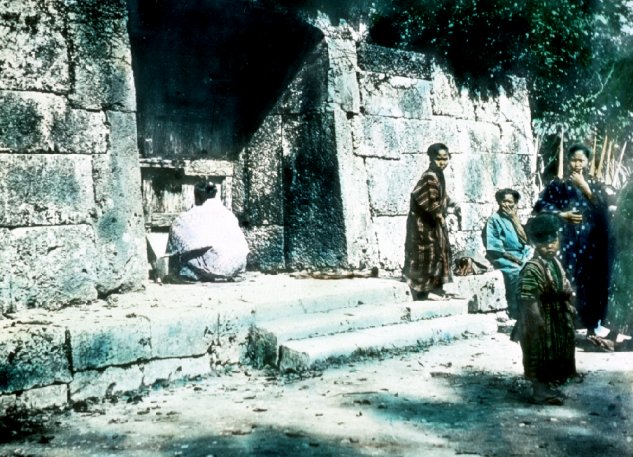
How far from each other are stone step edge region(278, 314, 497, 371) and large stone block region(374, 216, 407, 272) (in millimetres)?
1278

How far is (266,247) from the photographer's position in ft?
23.5

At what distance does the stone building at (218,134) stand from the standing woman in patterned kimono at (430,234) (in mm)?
703

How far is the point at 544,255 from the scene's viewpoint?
4.25 m

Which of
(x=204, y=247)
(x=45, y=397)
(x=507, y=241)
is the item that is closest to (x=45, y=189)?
(x=45, y=397)

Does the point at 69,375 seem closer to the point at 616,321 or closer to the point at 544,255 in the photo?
the point at 544,255

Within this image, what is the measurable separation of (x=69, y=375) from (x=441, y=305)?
3.64m

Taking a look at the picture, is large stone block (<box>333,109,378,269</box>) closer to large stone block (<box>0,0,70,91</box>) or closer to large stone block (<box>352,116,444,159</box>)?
large stone block (<box>352,116,444,159</box>)

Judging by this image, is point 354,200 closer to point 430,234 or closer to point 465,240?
point 430,234

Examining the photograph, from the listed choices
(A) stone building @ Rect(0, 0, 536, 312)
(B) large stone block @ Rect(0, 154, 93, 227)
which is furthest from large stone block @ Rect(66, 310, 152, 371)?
(B) large stone block @ Rect(0, 154, 93, 227)

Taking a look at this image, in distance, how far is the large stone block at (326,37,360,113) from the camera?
22.3 feet

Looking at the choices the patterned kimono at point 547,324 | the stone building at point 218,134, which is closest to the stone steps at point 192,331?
the stone building at point 218,134

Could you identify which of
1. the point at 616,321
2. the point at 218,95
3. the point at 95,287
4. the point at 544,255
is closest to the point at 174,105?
the point at 218,95

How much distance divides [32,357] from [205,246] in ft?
8.22

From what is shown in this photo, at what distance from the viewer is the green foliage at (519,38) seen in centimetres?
789
